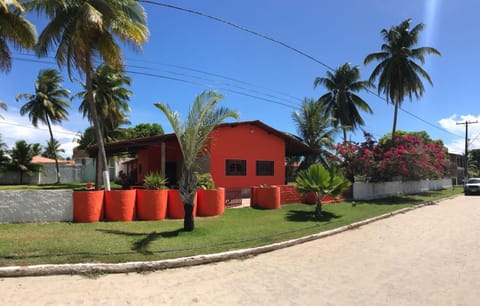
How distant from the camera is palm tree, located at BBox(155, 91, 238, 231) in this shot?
9.20 meters

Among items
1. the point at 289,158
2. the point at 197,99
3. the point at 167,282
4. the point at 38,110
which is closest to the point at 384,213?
the point at 197,99

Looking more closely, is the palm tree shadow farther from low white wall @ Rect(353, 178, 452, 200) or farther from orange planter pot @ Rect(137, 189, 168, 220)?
low white wall @ Rect(353, 178, 452, 200)

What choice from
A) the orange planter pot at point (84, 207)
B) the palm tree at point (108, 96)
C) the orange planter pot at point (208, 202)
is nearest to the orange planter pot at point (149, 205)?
the orange planter pot at point (84, 207)

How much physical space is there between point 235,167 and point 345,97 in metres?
17.2

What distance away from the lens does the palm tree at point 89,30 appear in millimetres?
11242

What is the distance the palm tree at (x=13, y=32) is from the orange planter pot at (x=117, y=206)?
628cm

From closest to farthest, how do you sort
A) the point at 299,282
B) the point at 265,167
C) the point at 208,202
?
1. the point at 299,282
2. the point at 208,202
3. the point at 265,167

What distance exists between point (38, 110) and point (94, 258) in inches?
1423

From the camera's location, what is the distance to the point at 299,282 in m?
5.65

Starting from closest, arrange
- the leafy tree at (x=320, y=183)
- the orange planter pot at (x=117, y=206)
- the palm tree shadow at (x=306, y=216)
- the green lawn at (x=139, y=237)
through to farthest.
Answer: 1. the green lawn at (x=139, y=237)
2. the orange planter pot at (x=117, y=206)
3. the palm tree shadow at (x=306, y=216)
4. the leafy tree at (x=320, y=183)

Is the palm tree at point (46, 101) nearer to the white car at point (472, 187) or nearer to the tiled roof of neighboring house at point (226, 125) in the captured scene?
the tiled roof of neighboring house at point (226, 125)

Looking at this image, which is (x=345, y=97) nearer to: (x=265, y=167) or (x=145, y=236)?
(x=265, y=167)

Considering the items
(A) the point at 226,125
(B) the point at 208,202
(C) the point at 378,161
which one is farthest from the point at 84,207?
(C) the point at 378,161

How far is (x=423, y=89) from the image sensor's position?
2834 cm
